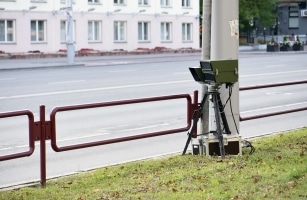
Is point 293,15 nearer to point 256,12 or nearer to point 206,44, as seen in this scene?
point 256,12

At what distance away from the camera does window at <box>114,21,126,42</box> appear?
65688mm

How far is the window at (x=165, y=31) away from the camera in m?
71.4

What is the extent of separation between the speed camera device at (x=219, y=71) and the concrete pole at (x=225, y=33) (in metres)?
0.70

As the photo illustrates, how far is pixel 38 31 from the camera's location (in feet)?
191

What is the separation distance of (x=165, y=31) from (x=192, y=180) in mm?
63306

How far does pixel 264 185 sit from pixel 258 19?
285 ft

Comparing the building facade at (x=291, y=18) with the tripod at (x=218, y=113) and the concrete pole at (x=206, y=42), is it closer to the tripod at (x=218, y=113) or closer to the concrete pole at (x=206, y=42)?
the concrete pole at (x=206, y=42)

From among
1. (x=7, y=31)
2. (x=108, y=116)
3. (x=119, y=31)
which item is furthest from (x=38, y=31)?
(x=108, y=116)

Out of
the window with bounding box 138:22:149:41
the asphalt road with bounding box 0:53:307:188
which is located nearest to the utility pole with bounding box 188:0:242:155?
the asphalt road with bounding box 0:53:307:188

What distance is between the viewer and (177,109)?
19250mm

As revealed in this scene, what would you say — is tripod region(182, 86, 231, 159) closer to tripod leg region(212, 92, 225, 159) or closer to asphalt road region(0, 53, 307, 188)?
tripod leg region(212, 92, 225, 159)

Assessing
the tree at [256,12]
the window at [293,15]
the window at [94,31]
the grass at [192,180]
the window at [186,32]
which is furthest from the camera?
the window at [293,15]

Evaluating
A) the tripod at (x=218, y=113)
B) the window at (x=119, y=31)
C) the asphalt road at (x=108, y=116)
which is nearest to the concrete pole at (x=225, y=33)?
the tripod at (x=218, y=113)

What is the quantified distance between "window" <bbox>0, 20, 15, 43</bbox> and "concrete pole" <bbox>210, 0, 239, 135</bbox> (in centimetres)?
4597
